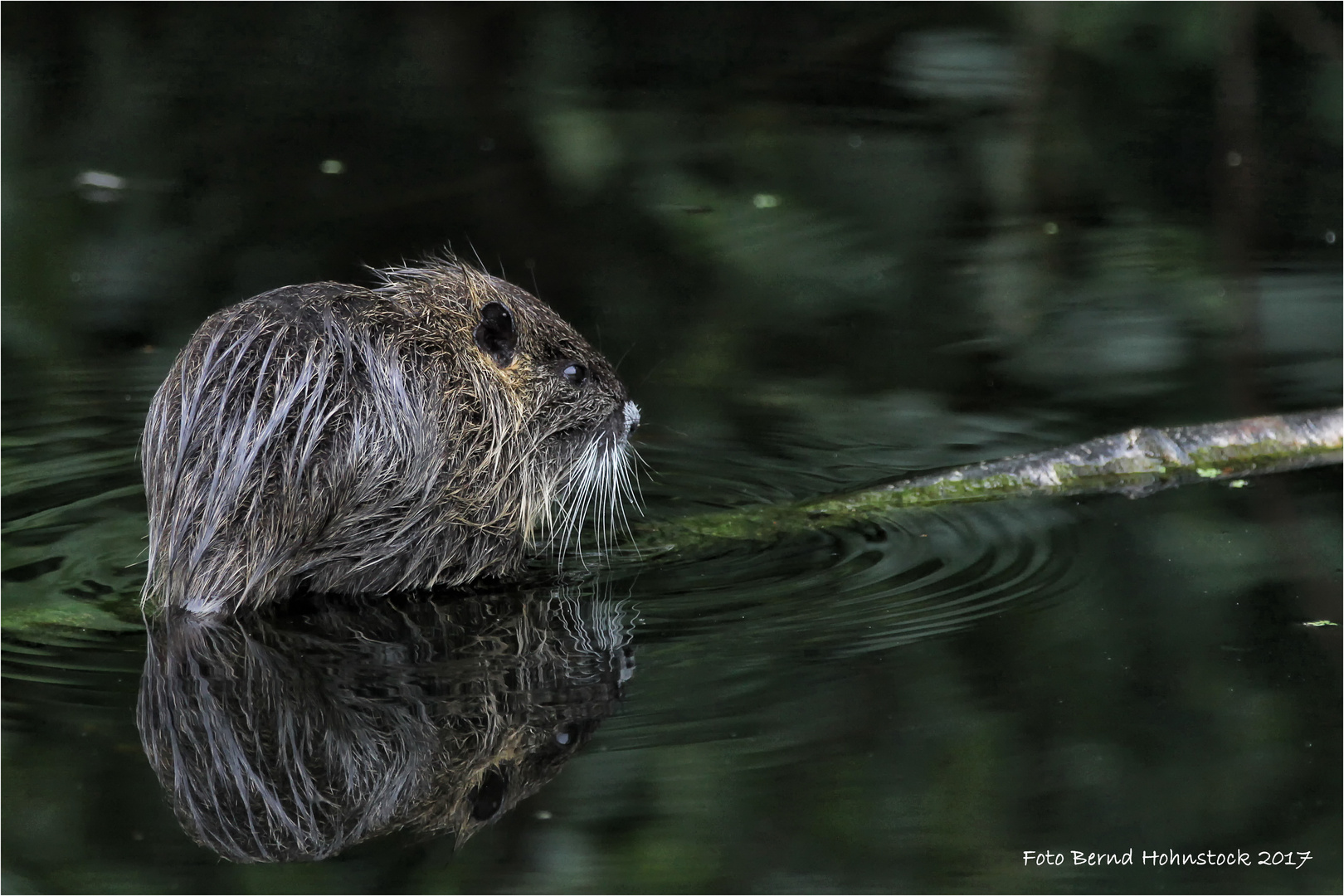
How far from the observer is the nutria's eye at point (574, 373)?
12.9 ft

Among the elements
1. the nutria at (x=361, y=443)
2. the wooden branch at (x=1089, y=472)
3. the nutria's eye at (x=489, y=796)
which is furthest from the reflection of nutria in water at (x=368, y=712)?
the wooden branch at (x=1089, y=472)

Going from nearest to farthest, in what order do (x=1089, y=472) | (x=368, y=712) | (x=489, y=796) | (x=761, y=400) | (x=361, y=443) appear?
(x=489, y=796) → (x=368, y=712) → (x=361, y=443) → (x=1089, y=472) → (x=761, y=400)

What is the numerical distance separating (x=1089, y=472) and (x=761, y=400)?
1.08 meters

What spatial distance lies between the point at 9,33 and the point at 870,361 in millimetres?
4746

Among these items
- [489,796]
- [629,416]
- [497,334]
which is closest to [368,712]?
[489,796]

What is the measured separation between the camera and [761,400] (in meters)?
4.83

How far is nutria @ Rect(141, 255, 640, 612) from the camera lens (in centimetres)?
332

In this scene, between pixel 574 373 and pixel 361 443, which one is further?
pixel 574 373

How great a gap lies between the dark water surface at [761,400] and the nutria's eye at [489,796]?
0.02m

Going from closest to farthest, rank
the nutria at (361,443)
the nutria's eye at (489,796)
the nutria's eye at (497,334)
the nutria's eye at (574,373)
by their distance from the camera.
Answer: the nutria's eye at (489,796) → the nutria at (361,443) → the nutria's eye at (497,334) → the nutria's eye at (574,373)

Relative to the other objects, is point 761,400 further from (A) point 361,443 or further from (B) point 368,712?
(B) point 368,712

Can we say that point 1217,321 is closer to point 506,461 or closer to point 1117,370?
point 1117,370

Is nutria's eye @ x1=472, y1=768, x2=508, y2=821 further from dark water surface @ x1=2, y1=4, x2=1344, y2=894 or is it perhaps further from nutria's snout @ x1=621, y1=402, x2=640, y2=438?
nutria's snout @ x1=621, y1=402, x2=640, y2=438

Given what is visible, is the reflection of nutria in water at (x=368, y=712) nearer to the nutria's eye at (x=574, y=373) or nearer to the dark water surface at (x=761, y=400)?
the dark water surface at (x=761, y=400)
